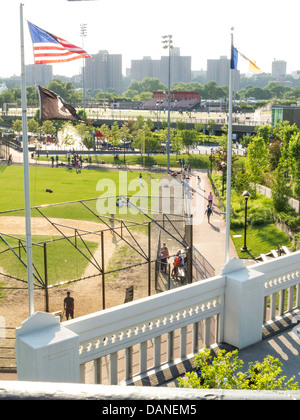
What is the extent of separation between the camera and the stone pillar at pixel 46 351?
329 inches

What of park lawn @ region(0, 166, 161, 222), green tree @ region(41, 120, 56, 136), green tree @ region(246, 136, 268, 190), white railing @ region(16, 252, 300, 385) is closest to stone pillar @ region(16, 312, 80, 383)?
white railing @ region(16, 252, 300, 385)

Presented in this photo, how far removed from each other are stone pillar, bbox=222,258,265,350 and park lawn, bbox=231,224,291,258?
16626 mm

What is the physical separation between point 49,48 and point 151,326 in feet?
20.3

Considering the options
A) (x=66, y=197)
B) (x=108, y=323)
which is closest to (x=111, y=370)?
(x=108, y=323)

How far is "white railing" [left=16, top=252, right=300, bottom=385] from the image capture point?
863 centimetres

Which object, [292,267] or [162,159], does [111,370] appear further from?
[162,159]

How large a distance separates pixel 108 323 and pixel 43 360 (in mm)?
1849

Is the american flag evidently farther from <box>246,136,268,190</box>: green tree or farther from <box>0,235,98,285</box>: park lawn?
<box>246,136,268,190</box>: green tree

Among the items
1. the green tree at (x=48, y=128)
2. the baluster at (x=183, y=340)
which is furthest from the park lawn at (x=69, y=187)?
the green tree at (x=48, y=128)

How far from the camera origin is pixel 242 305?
12.0m

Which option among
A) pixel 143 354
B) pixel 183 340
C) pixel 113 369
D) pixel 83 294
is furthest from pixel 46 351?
pixel 83 294

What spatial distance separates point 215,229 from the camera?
33375 millimetres

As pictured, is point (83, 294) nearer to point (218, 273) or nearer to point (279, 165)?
point (218, 273)

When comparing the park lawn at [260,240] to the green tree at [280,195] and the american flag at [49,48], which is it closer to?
the green tree at [280,195]
